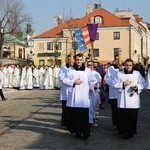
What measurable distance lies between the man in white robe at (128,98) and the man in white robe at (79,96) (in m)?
0.76

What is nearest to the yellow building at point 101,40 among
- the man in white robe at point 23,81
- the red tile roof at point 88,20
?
the red tile roof at point 88,20

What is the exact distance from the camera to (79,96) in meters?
10.7

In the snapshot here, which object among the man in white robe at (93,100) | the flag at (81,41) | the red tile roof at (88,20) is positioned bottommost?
the man in white robe at (93,100)

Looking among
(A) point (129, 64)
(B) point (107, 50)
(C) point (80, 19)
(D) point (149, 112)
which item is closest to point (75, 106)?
(A) point (129, 64)

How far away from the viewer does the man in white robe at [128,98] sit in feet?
35.6

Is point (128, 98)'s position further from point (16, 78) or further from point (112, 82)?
point (16, 78)

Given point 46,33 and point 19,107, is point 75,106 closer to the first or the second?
point 19,107

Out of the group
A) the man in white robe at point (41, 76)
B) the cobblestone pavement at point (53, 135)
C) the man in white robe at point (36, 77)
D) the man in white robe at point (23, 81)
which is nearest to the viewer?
the cobblestone pavement at point (53, 135)

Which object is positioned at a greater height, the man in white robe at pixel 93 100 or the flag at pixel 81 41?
the flag at pixel 81 41

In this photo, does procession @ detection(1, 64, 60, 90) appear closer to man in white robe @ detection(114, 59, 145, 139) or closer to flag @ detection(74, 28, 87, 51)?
flag @ detection(74, 28, 87, 51)

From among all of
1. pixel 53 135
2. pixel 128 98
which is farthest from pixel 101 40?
pixel 128 98

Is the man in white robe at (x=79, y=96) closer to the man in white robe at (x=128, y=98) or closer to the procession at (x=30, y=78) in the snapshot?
the man in white robe at (x=128, y=98)

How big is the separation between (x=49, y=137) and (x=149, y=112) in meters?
6.14

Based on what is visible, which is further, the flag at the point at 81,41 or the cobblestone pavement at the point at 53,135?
Result: the flag at the point at 81,41
